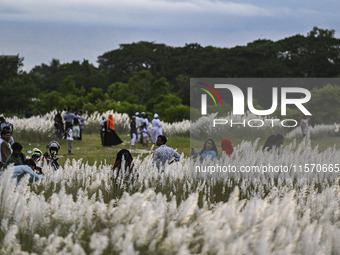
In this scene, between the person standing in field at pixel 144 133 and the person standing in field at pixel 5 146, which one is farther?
the person standing in field at pixel 144 133

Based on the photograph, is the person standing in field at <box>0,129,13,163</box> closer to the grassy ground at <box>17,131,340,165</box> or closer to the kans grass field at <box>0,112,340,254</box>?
the kans grass field at <box>0,112,340,254</box>

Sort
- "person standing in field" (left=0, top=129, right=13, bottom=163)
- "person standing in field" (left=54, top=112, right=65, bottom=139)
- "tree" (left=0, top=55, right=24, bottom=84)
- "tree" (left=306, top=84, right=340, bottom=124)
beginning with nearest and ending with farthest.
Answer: "person standing in field" (left=0, top=129, right=13, bottom=163)
"person standing in field" (left=54, top=112, right=65, bottom=139)
"tree" (left=306, top=84, right=340, bottom=124)
"tree" (left=0, top=55, right=24, bottom=84)

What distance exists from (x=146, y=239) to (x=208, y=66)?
56.8 metres

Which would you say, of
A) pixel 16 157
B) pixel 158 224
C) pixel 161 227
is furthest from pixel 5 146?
pixel 161 227

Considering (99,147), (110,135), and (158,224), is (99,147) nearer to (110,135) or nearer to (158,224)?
(110,135)

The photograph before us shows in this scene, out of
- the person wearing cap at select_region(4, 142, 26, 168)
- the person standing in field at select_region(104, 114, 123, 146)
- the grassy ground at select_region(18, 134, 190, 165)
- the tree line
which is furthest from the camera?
the tree line

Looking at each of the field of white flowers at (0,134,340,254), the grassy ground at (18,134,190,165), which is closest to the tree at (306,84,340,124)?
the grassy ground at (18,134,190,165)

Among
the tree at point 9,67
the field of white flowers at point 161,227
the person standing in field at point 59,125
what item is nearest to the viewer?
the field of white flowers at point 161,227

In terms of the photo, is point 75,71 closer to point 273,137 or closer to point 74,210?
point 273,137

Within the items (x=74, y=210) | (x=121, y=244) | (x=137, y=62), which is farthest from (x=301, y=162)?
(x=137, y=62)

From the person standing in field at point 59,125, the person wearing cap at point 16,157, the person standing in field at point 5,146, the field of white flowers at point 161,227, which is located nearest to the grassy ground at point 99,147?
the person standing in field at point 59,125

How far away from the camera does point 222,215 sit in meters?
4.48

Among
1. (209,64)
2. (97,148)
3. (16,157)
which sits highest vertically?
(209,64)

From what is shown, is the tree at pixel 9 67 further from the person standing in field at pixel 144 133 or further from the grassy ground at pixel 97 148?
the person standing in field at pixel 144 133
